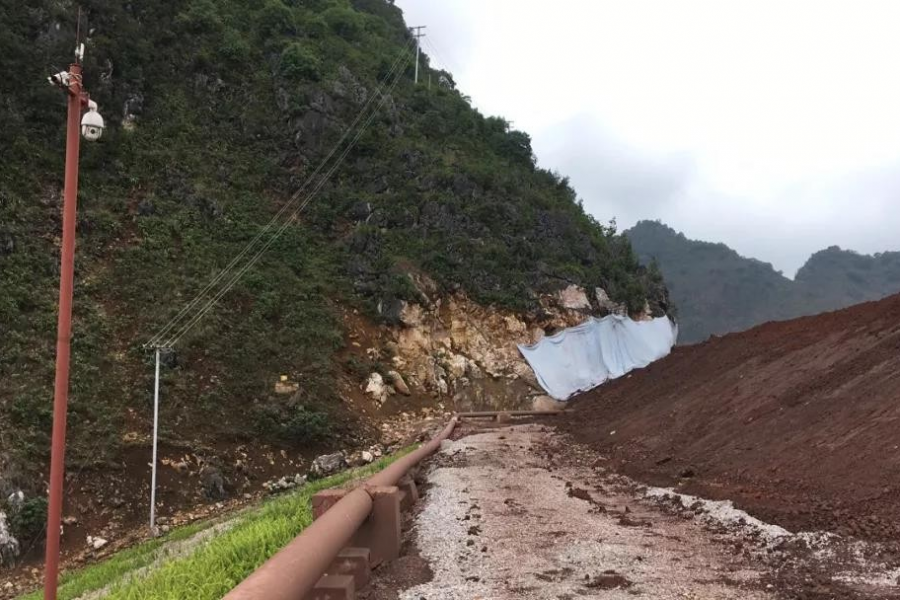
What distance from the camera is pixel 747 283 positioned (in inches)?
3890

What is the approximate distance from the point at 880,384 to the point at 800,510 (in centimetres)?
391

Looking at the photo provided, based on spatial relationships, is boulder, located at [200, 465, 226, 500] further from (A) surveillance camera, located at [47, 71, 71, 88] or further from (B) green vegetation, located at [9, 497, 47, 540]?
(A) surveillance camera, located at [47, 71, 71, 88]

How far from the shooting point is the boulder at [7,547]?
11352mm

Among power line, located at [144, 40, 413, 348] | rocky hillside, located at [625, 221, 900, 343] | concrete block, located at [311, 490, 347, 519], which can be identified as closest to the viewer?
concrete block, located at [311, 490, 347, 519]

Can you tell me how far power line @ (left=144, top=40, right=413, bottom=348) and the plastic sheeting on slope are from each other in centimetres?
1101

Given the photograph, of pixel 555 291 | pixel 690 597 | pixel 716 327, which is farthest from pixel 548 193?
pixel 716 327

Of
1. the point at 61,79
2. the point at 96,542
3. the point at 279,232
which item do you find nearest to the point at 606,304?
the point at 279,232

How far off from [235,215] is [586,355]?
15.0 meters

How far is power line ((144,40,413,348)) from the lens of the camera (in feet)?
61.4

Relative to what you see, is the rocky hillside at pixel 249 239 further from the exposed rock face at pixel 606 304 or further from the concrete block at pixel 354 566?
the concrete block at pixel 354 566

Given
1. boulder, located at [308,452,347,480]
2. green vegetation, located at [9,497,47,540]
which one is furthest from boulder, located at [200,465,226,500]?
green vegetation, located at [9,497,47,540]

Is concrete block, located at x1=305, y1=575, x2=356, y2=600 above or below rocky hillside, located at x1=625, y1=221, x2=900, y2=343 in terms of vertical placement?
below

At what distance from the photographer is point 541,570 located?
14.3ft

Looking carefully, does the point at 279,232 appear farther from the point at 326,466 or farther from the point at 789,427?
the point at 789,427
